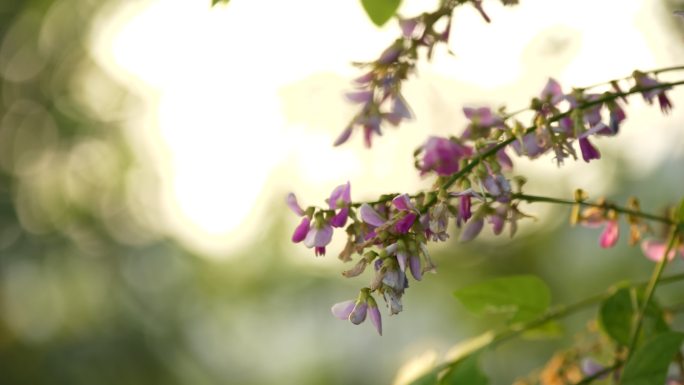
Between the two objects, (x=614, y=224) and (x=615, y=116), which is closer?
(x=615, y=116)

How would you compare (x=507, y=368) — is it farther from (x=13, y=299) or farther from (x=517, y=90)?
(x=517, y=90)

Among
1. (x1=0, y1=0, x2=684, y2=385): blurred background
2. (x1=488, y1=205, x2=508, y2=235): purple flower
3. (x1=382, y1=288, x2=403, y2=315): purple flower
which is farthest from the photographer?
(x1=0, y1=0, x2=684, y2=385): blurred background

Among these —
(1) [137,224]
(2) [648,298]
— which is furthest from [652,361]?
(1) [137,224]

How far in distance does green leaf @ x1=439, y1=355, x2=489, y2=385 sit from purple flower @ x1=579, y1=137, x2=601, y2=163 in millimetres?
144

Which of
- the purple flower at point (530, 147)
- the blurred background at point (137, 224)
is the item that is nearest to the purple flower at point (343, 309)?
the purple flower at point (530, 147)

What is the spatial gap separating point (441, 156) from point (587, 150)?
0.08m

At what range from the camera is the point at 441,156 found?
55cm

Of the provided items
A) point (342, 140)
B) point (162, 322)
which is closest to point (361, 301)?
point (342, 140)

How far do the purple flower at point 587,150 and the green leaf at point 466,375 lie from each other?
14 centimetres

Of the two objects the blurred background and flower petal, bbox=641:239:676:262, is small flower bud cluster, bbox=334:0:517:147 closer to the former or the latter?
flower petal, bbox=641:239:676:262

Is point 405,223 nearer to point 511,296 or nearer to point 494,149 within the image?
point 494,149

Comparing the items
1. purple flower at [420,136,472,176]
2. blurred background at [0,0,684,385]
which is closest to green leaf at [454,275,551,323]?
purple flower at [420,136,472,176]

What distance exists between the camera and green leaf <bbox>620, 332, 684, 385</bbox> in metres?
0.51

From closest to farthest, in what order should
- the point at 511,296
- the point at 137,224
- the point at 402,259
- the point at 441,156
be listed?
1. the point at 402,259
2. the point at 441,156
3. the point at 511,296
4. the point at 137,224
